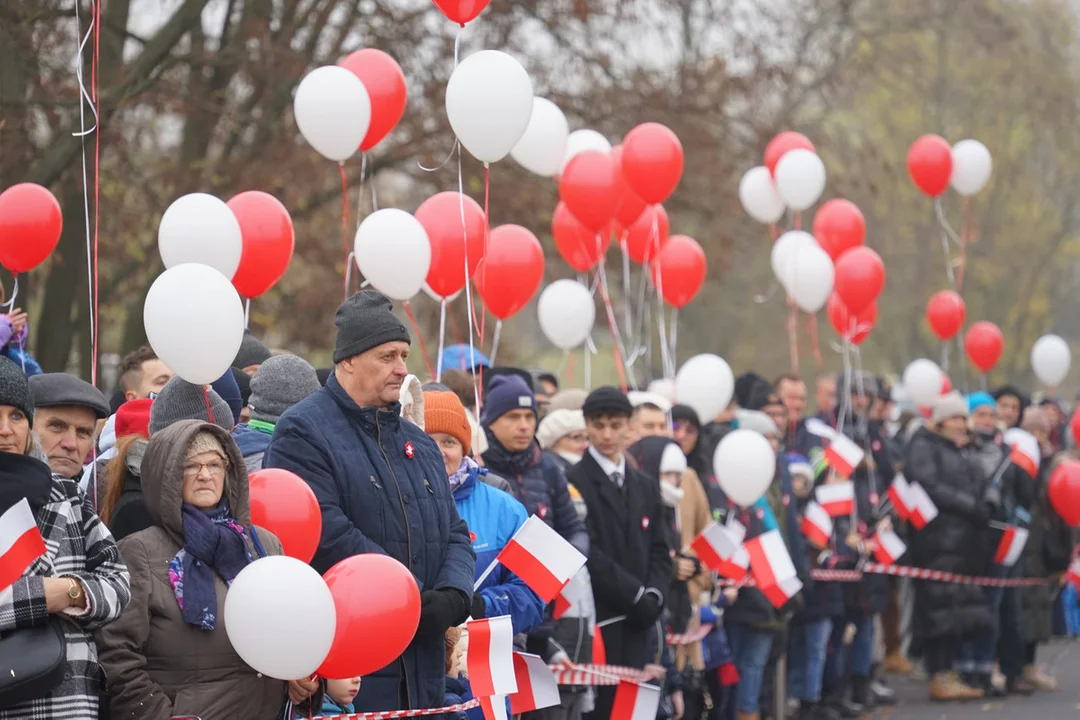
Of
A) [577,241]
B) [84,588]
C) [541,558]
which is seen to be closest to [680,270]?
[577,241]

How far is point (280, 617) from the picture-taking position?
180 inches

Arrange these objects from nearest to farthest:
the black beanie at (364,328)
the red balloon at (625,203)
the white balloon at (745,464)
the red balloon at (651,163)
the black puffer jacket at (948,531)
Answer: the black beanie at (364,328) < the white balloon at (745,464) < the red balloon at (651,163) < the red balloon at (625,203) < the black puffer jacket at (948,531)

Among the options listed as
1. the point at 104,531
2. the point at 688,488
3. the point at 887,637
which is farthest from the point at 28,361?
the point at 887,637

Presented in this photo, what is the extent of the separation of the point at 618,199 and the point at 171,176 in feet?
17.5

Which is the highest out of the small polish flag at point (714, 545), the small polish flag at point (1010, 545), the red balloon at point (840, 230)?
the red balloon at point (840, 230)

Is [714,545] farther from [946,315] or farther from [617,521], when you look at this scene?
[946,315]

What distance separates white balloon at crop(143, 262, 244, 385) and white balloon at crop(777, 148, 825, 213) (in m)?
7.34

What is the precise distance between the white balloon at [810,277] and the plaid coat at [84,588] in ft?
26.8

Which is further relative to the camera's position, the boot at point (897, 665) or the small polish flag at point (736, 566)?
the boot at point (897, 665)

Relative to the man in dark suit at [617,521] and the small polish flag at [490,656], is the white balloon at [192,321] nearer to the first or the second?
the small polish flag at [490,656]

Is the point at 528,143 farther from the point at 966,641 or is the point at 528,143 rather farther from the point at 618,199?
the point at 966,641

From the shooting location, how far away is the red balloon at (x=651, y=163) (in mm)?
10672

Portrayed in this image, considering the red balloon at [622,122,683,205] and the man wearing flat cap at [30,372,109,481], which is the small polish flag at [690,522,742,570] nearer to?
the red balloon at [622,122,683,205]

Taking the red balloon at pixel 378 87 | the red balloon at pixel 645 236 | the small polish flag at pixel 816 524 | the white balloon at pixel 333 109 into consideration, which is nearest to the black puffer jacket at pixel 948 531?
the small polish flag at pixel 816 524
